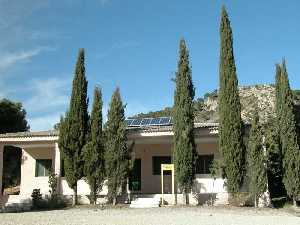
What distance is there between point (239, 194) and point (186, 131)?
3756 mm

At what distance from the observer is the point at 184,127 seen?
2197 cm

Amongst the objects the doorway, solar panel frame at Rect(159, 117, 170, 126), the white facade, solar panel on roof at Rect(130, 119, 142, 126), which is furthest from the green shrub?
solar panel on roof at Rect(130, 119, 142, 126)

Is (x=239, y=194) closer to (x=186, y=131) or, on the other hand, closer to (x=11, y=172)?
(x=186, y=131)

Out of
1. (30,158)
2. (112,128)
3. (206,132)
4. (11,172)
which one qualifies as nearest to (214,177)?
(206,132)

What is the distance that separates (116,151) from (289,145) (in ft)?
26.3

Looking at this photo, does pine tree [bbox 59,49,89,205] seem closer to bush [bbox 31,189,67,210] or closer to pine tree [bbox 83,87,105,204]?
pine tree [bbox 83,87,105,204]

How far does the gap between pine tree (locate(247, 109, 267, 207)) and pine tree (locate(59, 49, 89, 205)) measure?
26.5 ft

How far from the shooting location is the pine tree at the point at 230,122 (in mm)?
21047

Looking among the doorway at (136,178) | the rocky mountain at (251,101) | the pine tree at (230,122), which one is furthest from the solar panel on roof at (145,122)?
the rocky mountain at (251,101)

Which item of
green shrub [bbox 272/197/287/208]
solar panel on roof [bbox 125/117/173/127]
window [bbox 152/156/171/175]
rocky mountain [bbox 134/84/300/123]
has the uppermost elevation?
rocky mountain [bbox 134/84/300/123]

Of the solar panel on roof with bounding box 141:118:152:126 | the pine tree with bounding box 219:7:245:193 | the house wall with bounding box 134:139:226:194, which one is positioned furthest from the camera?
the solar panel on roof with bounding box 141:118:152:126

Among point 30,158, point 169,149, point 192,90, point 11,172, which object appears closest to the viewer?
point 192,90

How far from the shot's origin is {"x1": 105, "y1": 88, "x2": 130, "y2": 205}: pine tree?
22.0m

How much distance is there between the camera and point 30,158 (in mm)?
28297
